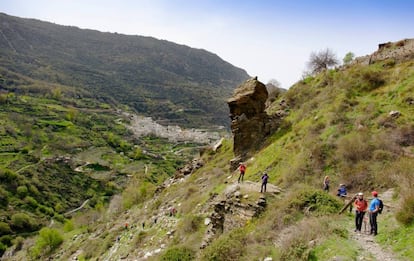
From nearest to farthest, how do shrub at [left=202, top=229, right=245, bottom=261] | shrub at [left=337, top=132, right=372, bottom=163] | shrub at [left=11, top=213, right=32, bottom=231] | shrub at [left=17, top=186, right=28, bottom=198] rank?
shrub at [left=202, top=229, right=245, bottom=261], shrub at [left=337, top=132, right=372, bottom=163], shrub at [left=11, top=213, right=32, bottom=231], shrub at [left=17, top=186, right=28, bottom=198]

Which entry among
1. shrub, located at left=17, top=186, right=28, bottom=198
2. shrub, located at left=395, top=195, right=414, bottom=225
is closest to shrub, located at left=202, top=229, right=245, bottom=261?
shrub, located at left=395, top=195, right=414, bottom=225

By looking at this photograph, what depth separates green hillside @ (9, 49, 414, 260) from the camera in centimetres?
1024

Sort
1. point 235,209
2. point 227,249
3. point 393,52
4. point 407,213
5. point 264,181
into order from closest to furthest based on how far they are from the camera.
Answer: point 407,213 → point 227,249 → point 235,209 → point 264,181 → point 393,52

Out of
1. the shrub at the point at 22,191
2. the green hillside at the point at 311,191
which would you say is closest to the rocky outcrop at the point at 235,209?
the green hillside at the point at 311,191

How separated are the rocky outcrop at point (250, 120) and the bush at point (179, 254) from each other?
518 inches

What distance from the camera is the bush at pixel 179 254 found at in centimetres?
1391

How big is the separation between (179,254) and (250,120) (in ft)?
49.5

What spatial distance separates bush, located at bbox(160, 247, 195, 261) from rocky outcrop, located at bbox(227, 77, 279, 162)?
13.2 m

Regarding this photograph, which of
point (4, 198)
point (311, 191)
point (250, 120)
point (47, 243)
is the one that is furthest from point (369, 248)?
point (4, 198)

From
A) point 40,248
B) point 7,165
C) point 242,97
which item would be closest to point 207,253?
point 242,97

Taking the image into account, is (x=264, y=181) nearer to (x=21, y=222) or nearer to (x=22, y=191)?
(x=21, y=222)

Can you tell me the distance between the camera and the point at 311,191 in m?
13.1

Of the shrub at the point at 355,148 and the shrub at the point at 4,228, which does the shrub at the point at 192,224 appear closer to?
the shrub at the point at 355,148

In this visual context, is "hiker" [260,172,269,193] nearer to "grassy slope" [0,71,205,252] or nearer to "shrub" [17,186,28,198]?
"grassy slope" [0,71,205,252]
